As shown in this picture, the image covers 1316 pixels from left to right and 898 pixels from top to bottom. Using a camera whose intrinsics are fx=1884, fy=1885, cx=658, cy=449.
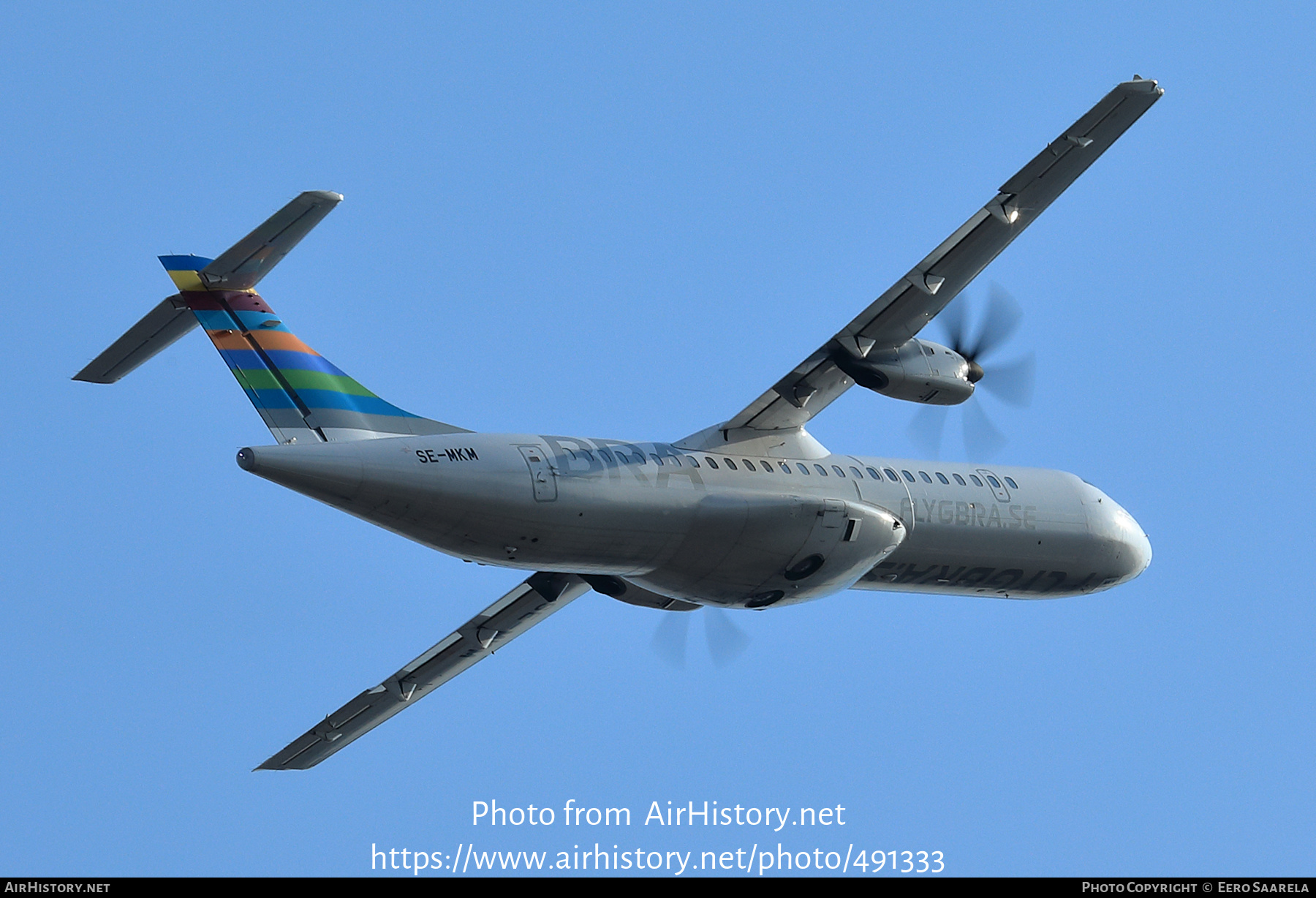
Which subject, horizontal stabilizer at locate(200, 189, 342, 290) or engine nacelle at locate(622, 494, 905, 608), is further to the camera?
engine nacelle at locate(622, 494, 905, 608)

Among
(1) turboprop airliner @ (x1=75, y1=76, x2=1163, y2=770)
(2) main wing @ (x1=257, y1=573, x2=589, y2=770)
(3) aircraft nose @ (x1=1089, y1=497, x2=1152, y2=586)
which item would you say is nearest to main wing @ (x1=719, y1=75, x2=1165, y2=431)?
(1) turboprop airliner @ (x1=75, y1=76, x2=1163, y2=770)

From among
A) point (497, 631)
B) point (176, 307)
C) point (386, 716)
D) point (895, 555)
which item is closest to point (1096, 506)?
point (895, 555)

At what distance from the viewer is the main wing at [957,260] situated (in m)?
23.7

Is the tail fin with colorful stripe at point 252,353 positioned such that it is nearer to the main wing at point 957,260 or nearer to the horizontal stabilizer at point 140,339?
the horizontal stabilizer at point 140,339

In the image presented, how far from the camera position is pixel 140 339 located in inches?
950

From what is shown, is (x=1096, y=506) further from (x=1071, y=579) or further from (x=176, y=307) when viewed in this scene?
(x=176, y=307)

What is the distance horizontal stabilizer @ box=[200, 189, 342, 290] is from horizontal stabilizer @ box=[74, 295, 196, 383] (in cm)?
53

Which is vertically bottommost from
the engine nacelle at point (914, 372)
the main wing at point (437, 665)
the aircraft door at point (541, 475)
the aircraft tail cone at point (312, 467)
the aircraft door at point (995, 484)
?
the aircraft tail cone at point (312, 467)

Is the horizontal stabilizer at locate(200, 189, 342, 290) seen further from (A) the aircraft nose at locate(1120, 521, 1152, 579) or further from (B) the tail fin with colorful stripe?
(A) the aircraft nose at locate(1120, 521, 1152, 579)

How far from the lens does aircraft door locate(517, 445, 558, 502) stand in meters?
23.2

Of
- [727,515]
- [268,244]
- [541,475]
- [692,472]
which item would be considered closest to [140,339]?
[268,244]

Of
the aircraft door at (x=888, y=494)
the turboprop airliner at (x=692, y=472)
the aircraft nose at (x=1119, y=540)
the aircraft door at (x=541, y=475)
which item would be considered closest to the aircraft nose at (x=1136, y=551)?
the aircraft nose at (x=1119, y=540)

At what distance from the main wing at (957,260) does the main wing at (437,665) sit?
14.4ft
